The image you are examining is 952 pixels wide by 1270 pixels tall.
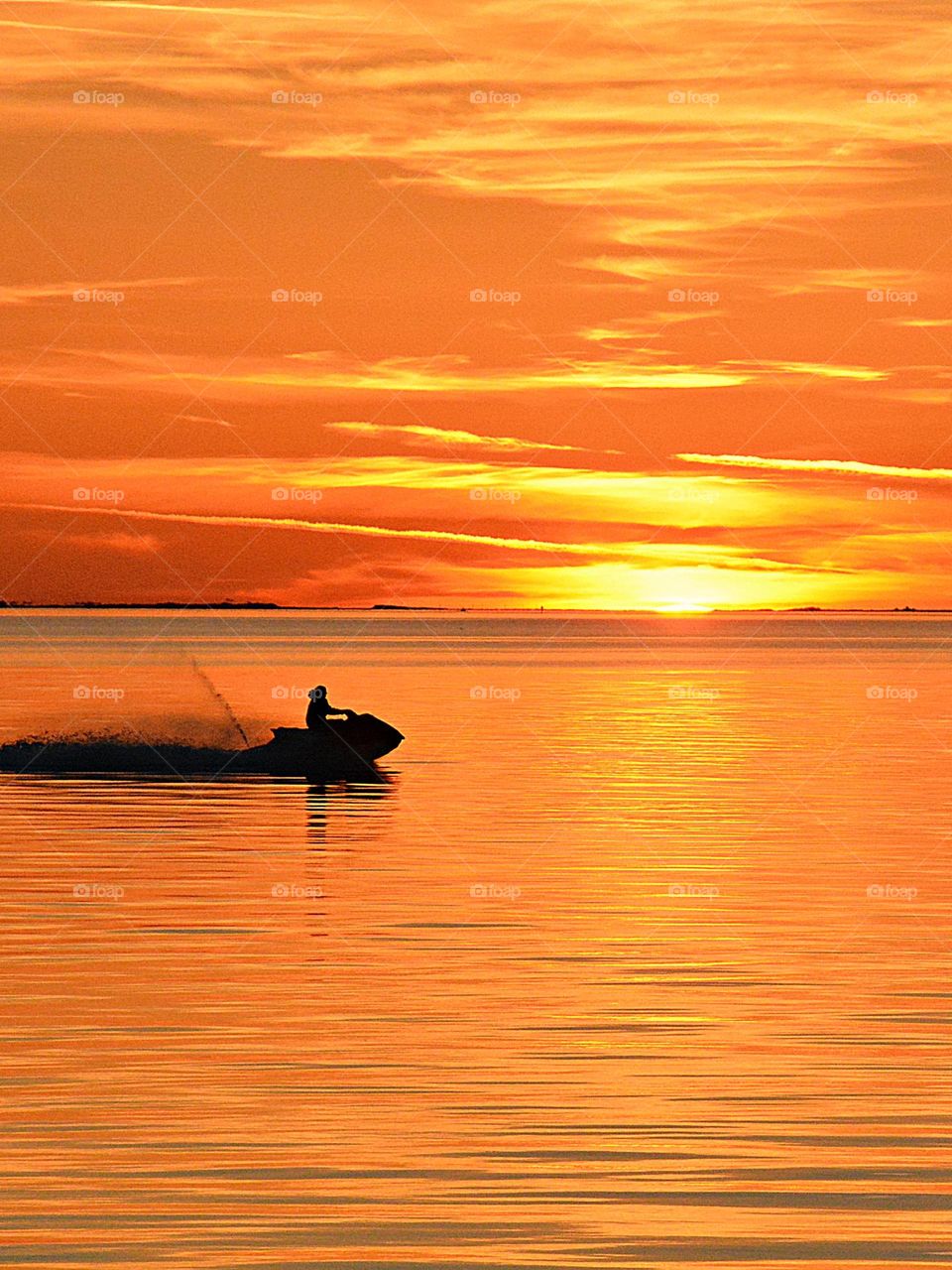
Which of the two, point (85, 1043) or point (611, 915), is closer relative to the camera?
point (85, 1043)

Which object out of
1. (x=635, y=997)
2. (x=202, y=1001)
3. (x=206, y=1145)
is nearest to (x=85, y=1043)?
(x=202, y=1001)

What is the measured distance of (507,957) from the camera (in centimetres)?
2639

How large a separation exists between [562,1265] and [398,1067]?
19.3 ft

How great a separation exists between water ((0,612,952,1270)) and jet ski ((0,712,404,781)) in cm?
551

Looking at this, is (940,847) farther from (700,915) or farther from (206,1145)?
(206,1145)
